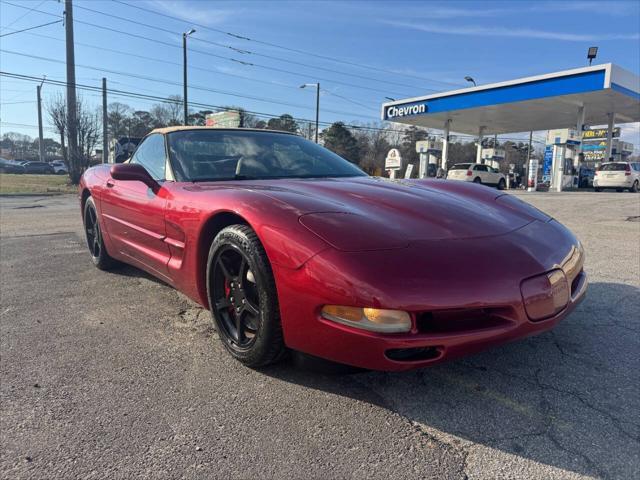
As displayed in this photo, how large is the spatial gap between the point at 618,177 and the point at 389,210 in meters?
24.5

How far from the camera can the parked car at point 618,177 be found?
2192 cm

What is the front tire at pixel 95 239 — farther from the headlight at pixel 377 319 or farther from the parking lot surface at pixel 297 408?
the headlight at pixel 377 319

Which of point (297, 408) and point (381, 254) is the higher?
point (381, 254)

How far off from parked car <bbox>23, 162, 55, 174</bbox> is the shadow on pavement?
2264 inches

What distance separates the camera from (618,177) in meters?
22.0

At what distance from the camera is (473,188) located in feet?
9.92

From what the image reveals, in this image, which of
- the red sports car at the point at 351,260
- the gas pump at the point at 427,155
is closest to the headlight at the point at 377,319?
the red sports car at the point at 351,260

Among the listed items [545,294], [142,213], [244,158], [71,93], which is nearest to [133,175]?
[142,213]

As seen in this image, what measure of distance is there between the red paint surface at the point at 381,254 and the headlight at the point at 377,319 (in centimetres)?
3

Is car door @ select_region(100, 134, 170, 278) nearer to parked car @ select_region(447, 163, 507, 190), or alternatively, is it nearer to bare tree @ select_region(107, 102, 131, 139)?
parked car @ select_region(447, 163, 507, 190)

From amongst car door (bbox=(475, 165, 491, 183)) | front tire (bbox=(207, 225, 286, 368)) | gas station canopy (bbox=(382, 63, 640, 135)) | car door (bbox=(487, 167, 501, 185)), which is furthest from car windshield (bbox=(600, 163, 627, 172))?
front tire (bbox=(207, 225, 286, 368))

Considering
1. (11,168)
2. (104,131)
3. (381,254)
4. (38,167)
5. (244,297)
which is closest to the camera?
(381,254)

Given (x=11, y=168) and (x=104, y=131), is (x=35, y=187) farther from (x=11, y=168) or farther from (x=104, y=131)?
(x=11, y=168)

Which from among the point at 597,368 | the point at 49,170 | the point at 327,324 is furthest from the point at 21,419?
the point at 49,170
